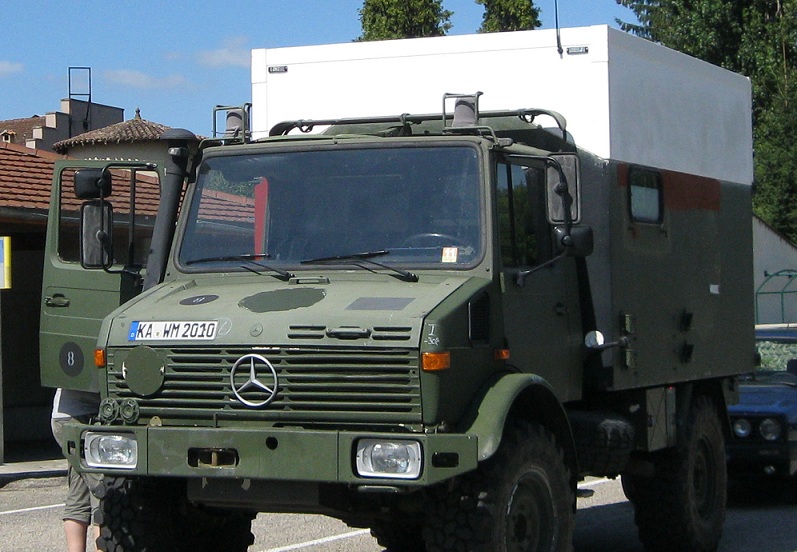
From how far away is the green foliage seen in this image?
46656mm

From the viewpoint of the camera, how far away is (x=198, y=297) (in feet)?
22.2

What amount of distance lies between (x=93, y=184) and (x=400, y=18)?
119ft

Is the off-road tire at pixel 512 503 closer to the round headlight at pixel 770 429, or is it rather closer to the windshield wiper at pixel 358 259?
the windshield wiper at pixel 358 259

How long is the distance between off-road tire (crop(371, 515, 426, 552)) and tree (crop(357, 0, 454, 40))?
3567cm

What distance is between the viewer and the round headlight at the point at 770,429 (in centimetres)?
1139

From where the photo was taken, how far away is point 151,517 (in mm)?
6703

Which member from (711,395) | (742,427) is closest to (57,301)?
(711,395)

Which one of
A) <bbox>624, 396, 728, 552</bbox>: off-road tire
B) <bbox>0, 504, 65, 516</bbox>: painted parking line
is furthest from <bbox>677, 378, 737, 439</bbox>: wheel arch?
<bbox>0, 504, 65, 516</bbox>: painted parking line

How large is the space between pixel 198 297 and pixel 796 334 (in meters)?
8.20

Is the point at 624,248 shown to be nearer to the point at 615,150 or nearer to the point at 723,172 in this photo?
the point at 615,150

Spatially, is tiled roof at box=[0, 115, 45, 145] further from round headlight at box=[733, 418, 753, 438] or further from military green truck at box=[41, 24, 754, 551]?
military green truck at box=[41, 24, 754, 551]

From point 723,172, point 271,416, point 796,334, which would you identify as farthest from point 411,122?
point 796,334

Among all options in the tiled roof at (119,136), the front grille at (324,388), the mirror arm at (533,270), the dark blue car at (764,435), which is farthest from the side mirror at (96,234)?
the tiled roof at (119,136)

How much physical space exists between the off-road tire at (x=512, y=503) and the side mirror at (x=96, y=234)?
2.42 meters
